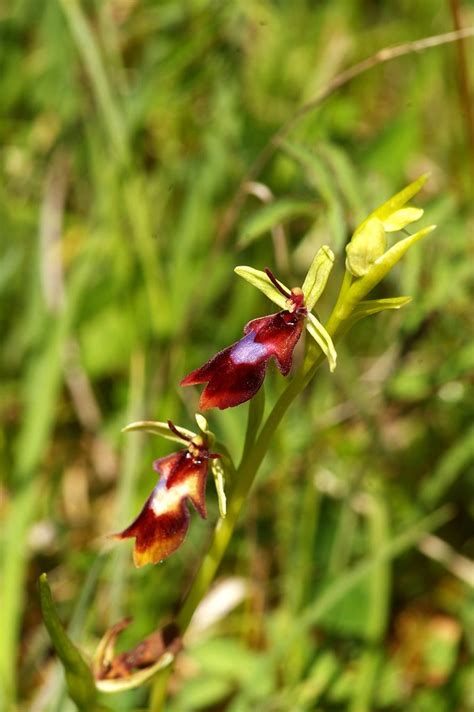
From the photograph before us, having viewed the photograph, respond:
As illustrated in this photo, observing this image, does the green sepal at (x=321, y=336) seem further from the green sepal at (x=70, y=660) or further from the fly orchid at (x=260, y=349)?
the green sepal at (x=70, y=660)

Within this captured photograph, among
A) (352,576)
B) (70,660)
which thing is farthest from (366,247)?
(352,576)

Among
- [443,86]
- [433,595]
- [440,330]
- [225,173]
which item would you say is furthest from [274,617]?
[443,86]

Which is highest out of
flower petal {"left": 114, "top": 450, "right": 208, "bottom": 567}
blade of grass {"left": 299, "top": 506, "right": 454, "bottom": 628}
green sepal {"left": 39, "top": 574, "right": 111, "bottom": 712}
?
flower petal {"left": 114, "top": 450, "right": 208, "bottom": 567}

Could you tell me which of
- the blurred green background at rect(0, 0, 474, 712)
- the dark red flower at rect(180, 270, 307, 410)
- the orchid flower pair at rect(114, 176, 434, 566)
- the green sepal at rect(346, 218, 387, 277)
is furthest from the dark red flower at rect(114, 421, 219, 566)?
the blurred green background at rect(0, 0, 474, 712)

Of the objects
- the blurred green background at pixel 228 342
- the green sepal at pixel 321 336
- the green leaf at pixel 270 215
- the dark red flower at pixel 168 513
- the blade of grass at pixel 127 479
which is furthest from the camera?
the blurred green background at pixel 228 342

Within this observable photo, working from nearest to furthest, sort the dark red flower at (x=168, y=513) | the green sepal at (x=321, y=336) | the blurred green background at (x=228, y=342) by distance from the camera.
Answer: the green sepal at (x=321, y=336) < the dark red flower at (x=168, y=513) < the blurred green background at (x=228, y=342)

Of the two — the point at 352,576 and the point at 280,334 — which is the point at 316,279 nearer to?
the point at 280,334

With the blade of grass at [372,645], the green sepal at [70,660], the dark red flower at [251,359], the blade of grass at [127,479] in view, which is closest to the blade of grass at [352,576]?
the blade of grass at [372,645]

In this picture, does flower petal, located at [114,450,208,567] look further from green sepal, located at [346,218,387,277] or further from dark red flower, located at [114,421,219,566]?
green sepal, located at [346,218,387,277]

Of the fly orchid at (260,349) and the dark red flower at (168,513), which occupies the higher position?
the fly orchid at (260,349)
